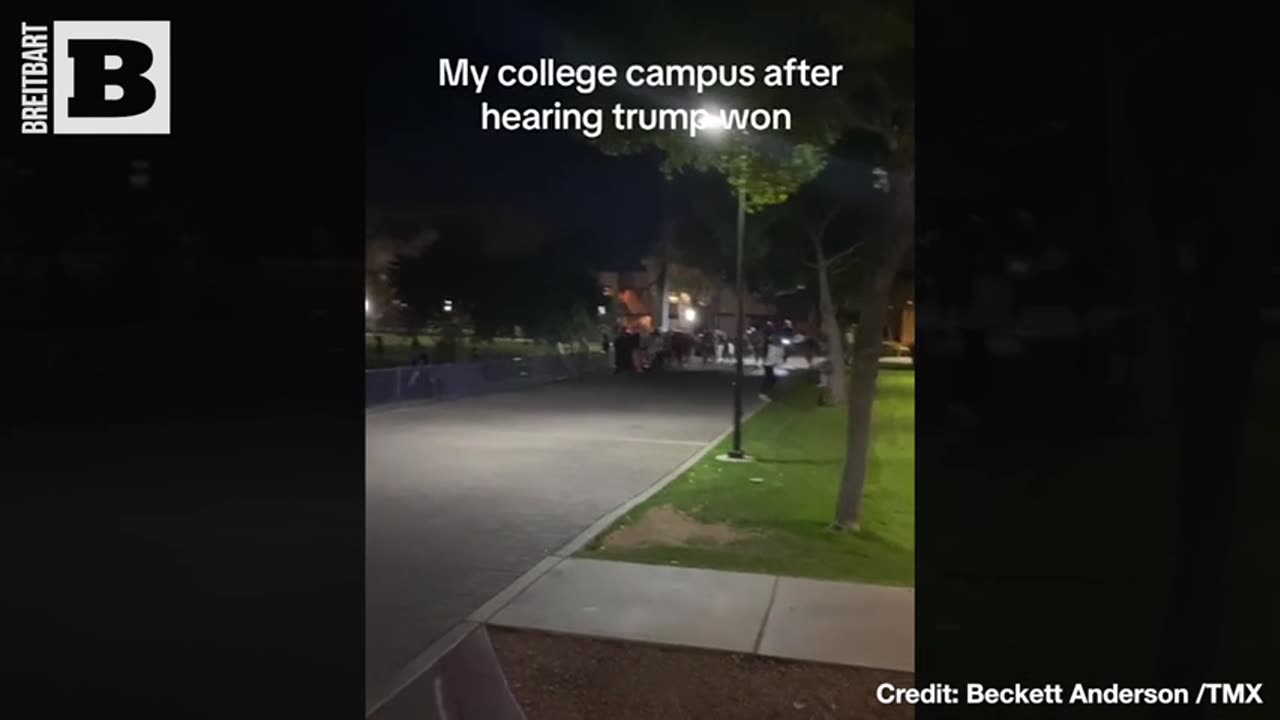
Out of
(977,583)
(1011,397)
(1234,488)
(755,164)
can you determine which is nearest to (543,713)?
(1234,488)

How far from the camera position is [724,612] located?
20.7ft

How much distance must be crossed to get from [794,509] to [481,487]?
10.7 feet

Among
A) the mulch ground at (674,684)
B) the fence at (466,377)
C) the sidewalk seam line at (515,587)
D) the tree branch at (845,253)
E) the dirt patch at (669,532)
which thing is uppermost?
the tree branch at (845,253)

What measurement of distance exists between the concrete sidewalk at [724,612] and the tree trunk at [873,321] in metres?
2.14

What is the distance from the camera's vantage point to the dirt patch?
8625mm

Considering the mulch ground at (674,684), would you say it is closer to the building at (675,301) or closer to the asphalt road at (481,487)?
the asphalt road at (481,487)

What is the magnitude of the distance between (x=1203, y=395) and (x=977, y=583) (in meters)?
3.84

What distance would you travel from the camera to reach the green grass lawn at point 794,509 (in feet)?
25.9

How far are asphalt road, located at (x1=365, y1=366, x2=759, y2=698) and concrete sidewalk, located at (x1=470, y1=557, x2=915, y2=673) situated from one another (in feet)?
1.54

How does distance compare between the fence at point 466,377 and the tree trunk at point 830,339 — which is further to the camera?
the tree trunk at point 830,339

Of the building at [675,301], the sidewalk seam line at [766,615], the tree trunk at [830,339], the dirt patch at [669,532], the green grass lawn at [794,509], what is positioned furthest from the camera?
the building at [675,301]

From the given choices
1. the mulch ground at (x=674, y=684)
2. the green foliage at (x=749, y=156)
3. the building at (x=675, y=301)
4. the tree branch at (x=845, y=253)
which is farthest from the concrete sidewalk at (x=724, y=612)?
the building at (x=675, y=301)

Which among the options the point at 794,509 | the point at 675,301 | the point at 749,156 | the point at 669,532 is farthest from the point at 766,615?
the point at 675,301

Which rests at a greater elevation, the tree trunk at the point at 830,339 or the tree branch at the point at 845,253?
the tree branch at the point at 845,253
